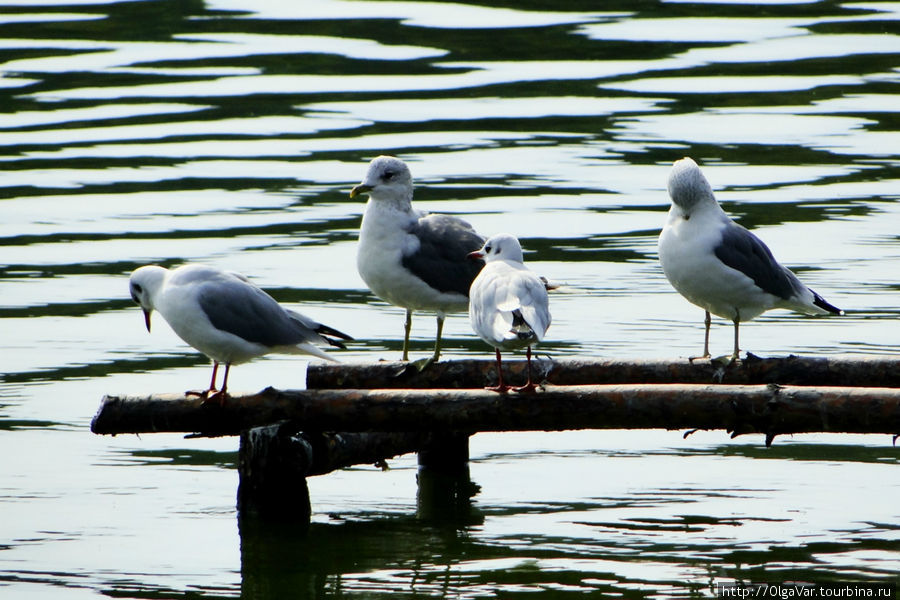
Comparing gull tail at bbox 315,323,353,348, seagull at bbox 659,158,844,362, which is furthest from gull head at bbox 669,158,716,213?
gull tail at bbox 315,323,353,348

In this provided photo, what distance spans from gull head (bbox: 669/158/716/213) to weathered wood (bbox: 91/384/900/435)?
1452mm

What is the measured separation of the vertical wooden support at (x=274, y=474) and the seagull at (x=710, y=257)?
210 cm

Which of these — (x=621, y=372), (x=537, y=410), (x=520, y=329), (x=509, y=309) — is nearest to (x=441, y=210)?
(x=621, y=372)

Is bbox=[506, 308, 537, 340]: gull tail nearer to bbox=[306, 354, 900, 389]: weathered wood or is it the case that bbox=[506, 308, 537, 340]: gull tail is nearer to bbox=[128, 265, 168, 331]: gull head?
bbox=[306, 354, 900, 389]: weathered wood

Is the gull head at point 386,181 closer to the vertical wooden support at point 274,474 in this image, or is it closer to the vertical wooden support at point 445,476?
the vertical wooden support at point 445,476

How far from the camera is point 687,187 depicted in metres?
8.17

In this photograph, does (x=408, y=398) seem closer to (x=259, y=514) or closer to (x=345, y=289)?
(x=259, y=514)

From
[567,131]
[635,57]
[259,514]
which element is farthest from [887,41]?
[259,514]

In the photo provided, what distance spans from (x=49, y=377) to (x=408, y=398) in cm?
391

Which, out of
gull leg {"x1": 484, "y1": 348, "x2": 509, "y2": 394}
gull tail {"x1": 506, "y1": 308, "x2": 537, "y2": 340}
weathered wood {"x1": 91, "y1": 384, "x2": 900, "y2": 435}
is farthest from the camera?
gull leg {"x1": 484, "y1": 348, "x2": 509, "y2": 394}

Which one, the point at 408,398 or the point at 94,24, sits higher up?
the point at 94,24

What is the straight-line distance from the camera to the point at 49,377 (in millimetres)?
10352

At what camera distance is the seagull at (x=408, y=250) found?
8508mm

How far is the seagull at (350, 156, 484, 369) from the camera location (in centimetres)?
851
